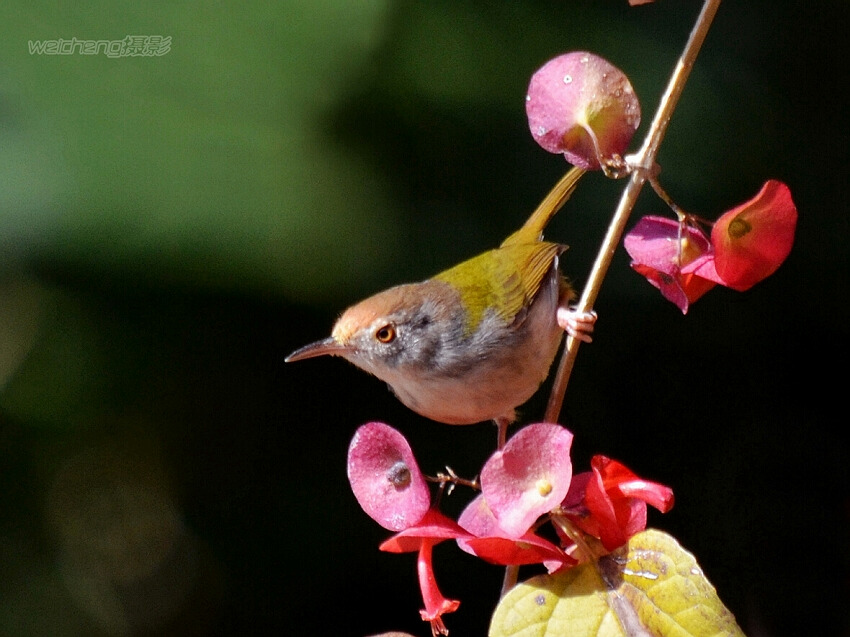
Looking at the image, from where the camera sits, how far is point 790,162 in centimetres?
277

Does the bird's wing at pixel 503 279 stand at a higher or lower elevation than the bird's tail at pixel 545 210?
lower

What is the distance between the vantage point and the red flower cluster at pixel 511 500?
83 cm

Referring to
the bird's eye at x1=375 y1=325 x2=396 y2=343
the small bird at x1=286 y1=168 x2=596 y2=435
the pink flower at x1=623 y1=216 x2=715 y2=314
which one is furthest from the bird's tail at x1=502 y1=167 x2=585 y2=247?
the pink flower at x1=623 y1=216 x2=715 y2=314

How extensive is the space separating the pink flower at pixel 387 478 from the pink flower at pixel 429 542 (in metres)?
0.01

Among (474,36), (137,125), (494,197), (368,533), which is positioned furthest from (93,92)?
(368,533)

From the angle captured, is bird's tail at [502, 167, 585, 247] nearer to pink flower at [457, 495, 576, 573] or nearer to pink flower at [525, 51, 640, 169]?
pink flower at [525, 51, 640, 169]

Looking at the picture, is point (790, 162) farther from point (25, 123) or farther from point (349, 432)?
point (25, 123)

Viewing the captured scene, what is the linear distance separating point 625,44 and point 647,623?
2.08 m

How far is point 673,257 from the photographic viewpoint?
42.3 inches

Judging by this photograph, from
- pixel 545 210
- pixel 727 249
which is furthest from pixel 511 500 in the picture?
pixel 545 210

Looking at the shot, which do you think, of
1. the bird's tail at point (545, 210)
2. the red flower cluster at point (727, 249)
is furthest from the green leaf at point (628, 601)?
the bird's tail at point (545, 210)

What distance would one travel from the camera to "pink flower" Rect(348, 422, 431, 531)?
903mm

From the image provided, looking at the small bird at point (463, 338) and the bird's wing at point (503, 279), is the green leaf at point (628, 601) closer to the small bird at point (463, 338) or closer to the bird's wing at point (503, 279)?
the small bird at point (463, 338)

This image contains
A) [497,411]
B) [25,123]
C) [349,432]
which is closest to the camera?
[497,411]
